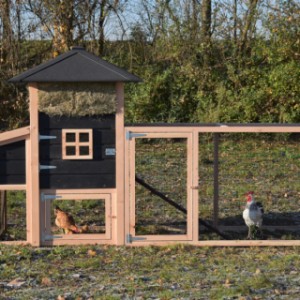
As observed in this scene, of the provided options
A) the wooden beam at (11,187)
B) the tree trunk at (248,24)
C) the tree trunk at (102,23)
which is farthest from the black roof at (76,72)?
the tree trunk at (248,24)

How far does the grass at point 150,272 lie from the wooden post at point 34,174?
266 millimetres

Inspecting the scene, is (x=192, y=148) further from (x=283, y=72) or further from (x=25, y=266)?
(x=283, y=72)

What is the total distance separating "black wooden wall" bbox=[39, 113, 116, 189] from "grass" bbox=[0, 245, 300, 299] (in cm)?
84

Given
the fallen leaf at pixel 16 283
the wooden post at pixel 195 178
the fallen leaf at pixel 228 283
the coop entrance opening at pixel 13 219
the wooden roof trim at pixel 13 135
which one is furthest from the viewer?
the coop entrance opening at pixel 13 219

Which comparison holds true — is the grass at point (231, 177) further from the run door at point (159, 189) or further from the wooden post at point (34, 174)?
the wooden post at point (34, 174)

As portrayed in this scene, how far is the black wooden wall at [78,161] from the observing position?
8.13 metres

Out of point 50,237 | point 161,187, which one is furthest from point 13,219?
point 161,187

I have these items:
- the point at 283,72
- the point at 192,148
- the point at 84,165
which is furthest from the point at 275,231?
Answer: the point at 283,72

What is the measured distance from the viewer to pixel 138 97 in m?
17.8

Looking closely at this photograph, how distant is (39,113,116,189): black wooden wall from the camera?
26.7 ft

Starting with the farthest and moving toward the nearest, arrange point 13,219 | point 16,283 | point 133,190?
point 13,219, point 133,190, point 16,283

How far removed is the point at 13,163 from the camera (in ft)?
27.0

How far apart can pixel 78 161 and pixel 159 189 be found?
498 centimetres

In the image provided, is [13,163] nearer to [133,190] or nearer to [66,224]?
[66,224]
